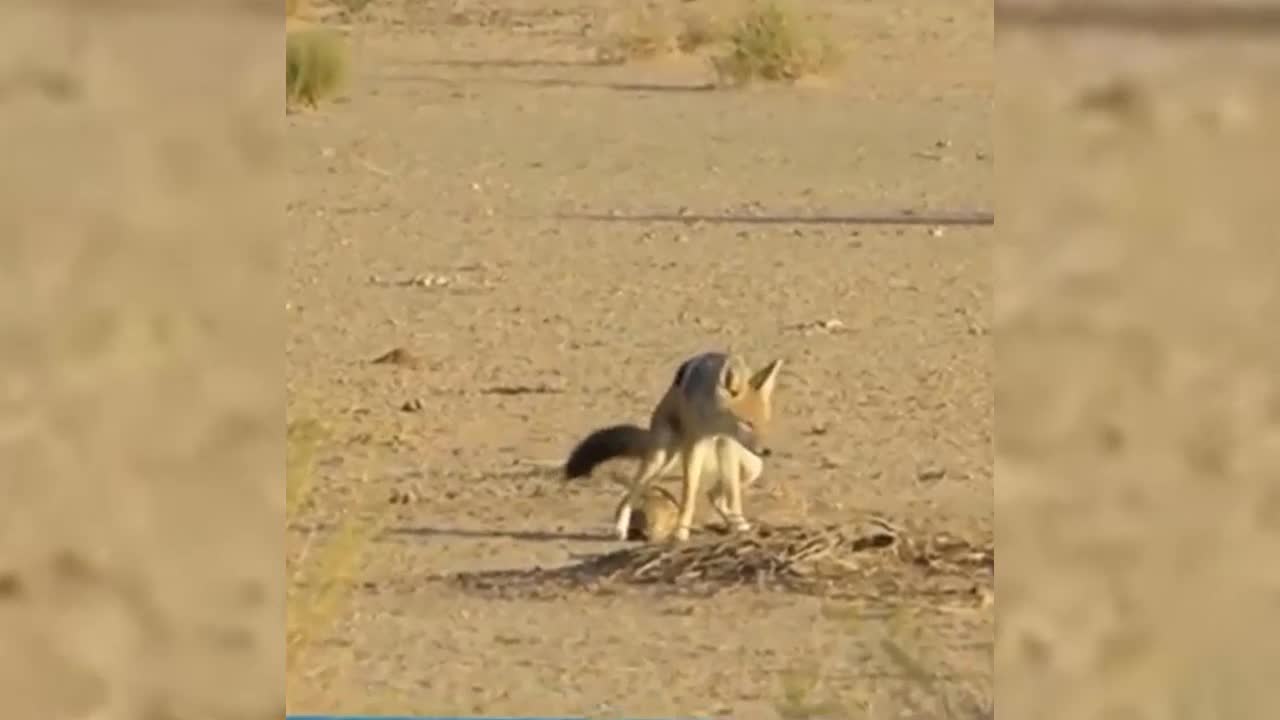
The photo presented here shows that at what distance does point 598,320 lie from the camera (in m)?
9.36

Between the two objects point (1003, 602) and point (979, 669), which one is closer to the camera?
point (1003, 602)

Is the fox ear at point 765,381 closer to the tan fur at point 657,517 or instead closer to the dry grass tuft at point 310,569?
the tan fur at point 657,517

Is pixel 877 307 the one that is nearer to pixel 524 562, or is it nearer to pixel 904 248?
pixel 904 248

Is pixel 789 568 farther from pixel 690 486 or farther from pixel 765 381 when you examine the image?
pixel 765 381

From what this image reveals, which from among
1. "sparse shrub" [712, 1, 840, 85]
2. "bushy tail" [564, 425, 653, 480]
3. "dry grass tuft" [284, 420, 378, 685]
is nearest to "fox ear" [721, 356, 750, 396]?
"bushy tail" [564, 425, 653, 480]

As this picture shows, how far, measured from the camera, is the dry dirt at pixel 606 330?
6.05 meters

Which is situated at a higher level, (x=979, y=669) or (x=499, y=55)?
(x=499, y=55)

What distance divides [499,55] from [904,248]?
482 centimetres

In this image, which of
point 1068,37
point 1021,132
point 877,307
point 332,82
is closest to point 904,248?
point 877,307

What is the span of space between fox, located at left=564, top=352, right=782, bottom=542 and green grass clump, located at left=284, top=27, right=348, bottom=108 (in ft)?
16.8

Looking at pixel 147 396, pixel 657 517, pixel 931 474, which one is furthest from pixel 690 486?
pixel 147 396

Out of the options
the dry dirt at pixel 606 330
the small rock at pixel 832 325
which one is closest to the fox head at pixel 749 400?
the dry dirt at pixel 606 330

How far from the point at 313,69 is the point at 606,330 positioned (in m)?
4.21

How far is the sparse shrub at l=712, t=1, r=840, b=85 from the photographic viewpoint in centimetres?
1424
